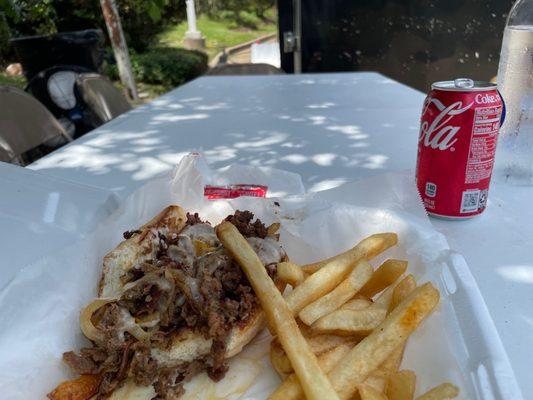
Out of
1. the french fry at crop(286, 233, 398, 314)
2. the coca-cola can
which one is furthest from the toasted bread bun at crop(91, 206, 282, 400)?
the coca-cola can

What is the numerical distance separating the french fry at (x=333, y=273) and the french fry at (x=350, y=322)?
0.28 ft

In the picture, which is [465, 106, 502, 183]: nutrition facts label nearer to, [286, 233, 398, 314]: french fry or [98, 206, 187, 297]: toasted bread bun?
[286, 233, 398, 314]: french fry

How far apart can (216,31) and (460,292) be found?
84.6ft

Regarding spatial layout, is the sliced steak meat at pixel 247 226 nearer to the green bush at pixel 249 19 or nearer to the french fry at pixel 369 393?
the french fry at pixel 369 393

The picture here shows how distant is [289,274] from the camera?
1.14 metres

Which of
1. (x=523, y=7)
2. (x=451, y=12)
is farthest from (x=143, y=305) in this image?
(x=451, y=12)

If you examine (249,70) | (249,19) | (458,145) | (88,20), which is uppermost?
(458,145)

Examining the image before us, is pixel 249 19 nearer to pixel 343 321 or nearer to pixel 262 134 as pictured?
pixel 262 134

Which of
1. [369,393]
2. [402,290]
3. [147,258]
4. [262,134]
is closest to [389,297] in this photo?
[402,290]

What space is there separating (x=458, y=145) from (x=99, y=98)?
375 centimetres

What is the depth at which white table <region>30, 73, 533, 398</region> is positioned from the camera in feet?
4.45

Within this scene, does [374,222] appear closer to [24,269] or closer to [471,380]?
[471,380]

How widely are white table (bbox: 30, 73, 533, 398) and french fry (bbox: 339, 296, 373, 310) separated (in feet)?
1.07

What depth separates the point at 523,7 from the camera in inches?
71.9
